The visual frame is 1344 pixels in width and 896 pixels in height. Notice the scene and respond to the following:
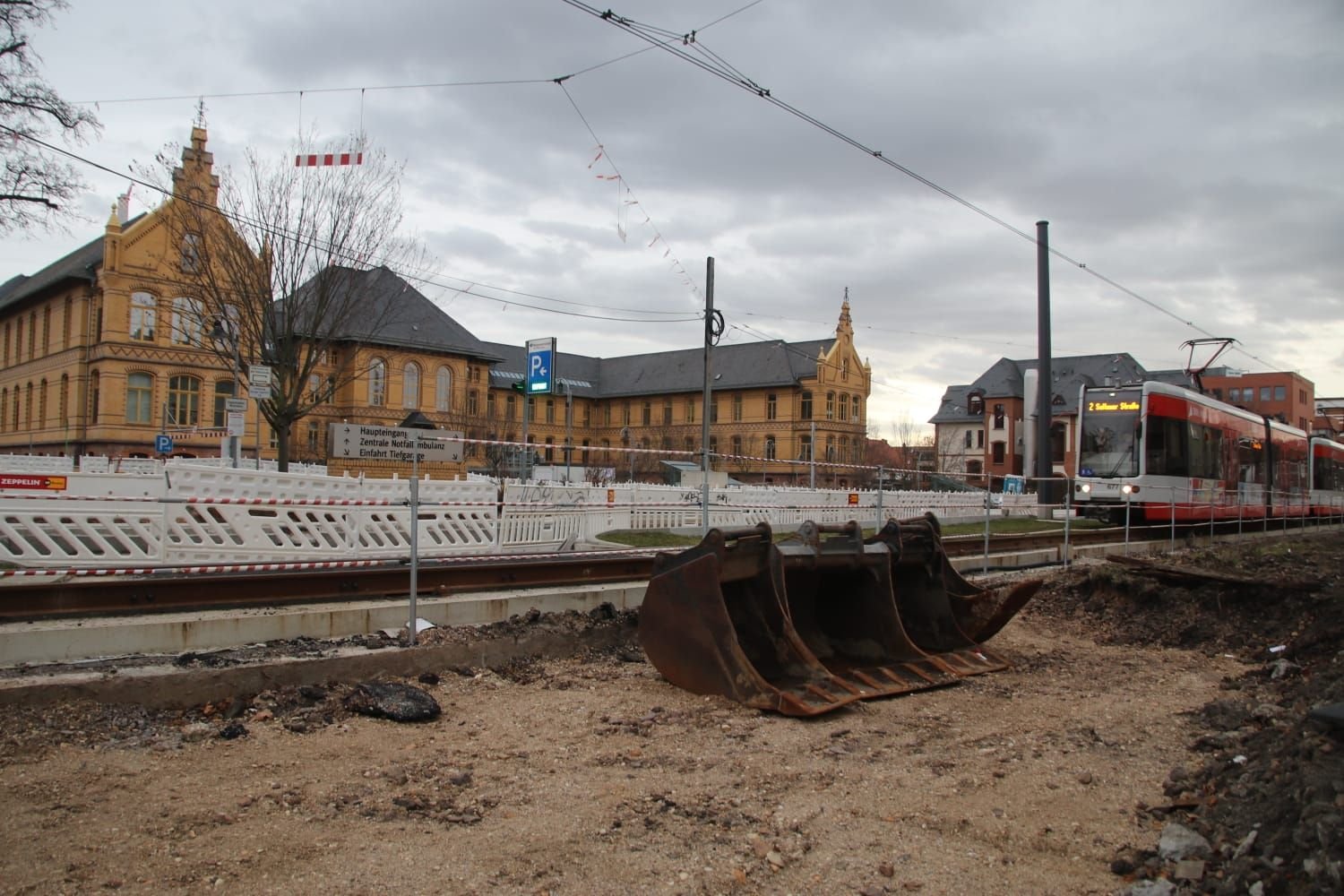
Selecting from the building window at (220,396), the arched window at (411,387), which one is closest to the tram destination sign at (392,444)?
the building window at (220,396)

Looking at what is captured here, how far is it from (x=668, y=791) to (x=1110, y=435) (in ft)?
62.9

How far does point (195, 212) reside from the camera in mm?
22484

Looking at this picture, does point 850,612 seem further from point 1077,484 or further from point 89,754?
point 1077,484

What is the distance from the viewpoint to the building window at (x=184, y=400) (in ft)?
164

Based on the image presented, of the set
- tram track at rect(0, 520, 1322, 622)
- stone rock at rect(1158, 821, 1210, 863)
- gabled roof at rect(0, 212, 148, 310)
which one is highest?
gabled roof at rect(0, 212, 148, 310)

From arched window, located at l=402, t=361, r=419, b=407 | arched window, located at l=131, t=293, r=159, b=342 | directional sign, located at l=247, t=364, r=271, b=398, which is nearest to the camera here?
directional sign, located at l=247, t=364, r=271, b=398

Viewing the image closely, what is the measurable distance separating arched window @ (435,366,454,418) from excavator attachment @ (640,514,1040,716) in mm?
54303

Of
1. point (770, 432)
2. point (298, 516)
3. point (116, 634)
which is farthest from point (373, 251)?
point (770, 432)

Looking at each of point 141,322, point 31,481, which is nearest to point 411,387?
point 141,322

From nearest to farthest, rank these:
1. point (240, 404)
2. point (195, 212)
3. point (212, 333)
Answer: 1. point (240, 404)
2. point (195, 212)
3. point (212, 333)

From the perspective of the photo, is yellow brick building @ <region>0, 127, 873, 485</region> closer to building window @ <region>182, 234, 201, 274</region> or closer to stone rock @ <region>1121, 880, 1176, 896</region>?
building window @ <region>182, 234, 201, 274</region>

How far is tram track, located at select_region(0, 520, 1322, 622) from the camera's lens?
8328 millimetres

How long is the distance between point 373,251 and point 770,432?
62745 mm

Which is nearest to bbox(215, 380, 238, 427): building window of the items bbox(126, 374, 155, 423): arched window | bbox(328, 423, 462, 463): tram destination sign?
bbox(126, 374, 155, 423): arched window
